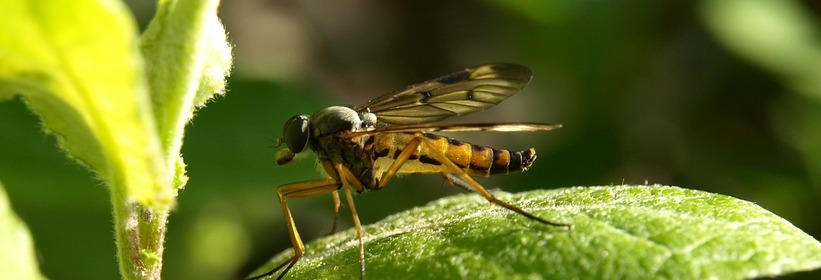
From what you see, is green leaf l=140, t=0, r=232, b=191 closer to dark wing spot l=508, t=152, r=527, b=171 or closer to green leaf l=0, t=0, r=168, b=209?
green leaf l=0, t=0, r=168, b=209

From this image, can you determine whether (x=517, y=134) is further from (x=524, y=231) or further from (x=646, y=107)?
(x=524, y=231)

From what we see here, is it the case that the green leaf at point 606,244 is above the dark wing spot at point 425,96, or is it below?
below

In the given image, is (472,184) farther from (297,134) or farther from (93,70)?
(93,70)

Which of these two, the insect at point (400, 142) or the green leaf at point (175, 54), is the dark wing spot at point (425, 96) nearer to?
the insect at point (400, 142)

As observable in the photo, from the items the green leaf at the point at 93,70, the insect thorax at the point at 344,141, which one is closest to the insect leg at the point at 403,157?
the insect thorax at the point at 344,141

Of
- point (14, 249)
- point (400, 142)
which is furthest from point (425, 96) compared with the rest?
point (14, 249)

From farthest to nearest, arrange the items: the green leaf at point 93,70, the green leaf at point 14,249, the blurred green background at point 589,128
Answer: the blurred green background at point 589,128, the green leaf at point 14,249, the green leaf at point 93,70
